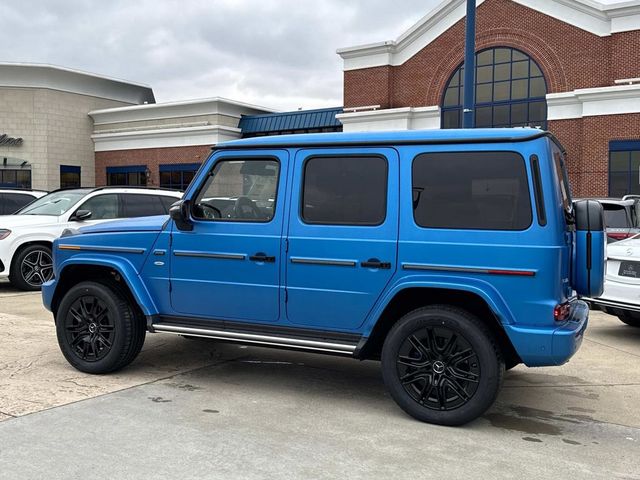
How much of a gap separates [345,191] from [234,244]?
1021 mm

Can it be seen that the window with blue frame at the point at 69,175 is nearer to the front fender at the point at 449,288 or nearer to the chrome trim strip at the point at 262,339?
the chrome trim strip at the point at 262,339

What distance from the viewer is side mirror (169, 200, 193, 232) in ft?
17.1

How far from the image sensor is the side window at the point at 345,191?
4797mm

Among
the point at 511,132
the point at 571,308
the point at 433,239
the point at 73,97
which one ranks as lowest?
the point at 571,308

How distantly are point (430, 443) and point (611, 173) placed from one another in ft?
80.1

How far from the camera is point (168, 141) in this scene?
3669cm

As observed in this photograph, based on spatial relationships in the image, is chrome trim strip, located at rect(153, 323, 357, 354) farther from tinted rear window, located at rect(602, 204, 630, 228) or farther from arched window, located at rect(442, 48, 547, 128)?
arched window, located at rect(442, 48, 547, 128)

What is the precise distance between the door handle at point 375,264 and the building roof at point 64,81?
124ft

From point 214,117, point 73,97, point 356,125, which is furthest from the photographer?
point 73,97

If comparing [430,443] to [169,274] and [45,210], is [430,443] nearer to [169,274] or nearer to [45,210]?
[169,274]

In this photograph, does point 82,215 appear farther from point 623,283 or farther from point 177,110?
point 177,110

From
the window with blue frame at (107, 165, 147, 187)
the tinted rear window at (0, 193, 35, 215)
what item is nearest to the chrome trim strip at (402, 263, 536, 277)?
the tinted rear window at (0, 193, 35, 215)

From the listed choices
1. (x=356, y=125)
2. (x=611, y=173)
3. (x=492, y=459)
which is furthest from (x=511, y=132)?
(x=356, y=125)

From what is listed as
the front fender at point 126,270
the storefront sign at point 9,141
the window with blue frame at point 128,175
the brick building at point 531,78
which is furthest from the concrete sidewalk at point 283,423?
the storefront sign at point 9,141
